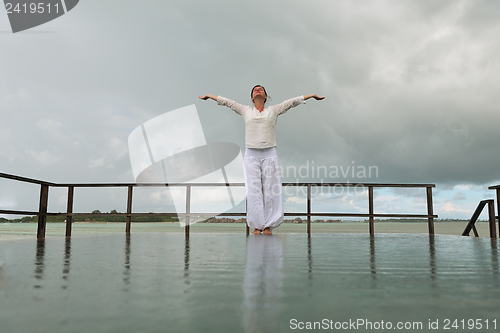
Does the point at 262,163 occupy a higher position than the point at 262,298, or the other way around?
the point at 262,163

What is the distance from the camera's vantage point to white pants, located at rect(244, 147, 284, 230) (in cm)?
375

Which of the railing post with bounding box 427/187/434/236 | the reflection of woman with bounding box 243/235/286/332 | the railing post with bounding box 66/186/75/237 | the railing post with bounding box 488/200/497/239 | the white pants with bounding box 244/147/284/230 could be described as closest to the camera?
the reflection of woman with bounding box 243/235/286/332

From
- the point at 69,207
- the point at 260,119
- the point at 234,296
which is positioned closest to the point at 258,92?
the point at 260,119

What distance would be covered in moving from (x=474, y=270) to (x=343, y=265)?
1.51 feet

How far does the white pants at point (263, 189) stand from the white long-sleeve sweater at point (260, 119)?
10 cm

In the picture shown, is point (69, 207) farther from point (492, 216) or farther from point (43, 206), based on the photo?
point (492, 216)

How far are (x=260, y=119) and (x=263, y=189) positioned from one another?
81cm

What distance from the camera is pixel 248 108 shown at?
12.9 feet

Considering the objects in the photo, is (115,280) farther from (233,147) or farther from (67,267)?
(233,147)

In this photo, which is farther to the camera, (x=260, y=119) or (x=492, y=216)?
(x=492, y=216)

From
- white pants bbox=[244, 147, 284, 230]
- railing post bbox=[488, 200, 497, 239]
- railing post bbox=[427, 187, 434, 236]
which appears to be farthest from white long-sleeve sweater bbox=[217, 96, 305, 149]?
railing post bbox=[488, 200, 497, 239]

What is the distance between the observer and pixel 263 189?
3.88 meters

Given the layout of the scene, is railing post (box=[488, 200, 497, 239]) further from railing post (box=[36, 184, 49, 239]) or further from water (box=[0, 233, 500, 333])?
railing post (box=[36, 184, 49, 239])

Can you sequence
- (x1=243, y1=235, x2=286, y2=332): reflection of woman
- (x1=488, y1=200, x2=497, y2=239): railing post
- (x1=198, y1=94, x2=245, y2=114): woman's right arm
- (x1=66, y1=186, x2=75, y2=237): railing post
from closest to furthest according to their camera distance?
(x1=243, y1=235, x2=286, y2=332): reflection of woman
(x1=198, y1=94, x2=245, y2=114): woman's right arm
(x1=488, y1=200, x2=497, y2=239): railing post
(x1=66, y1=186, x2=75, y2=237): railing post
